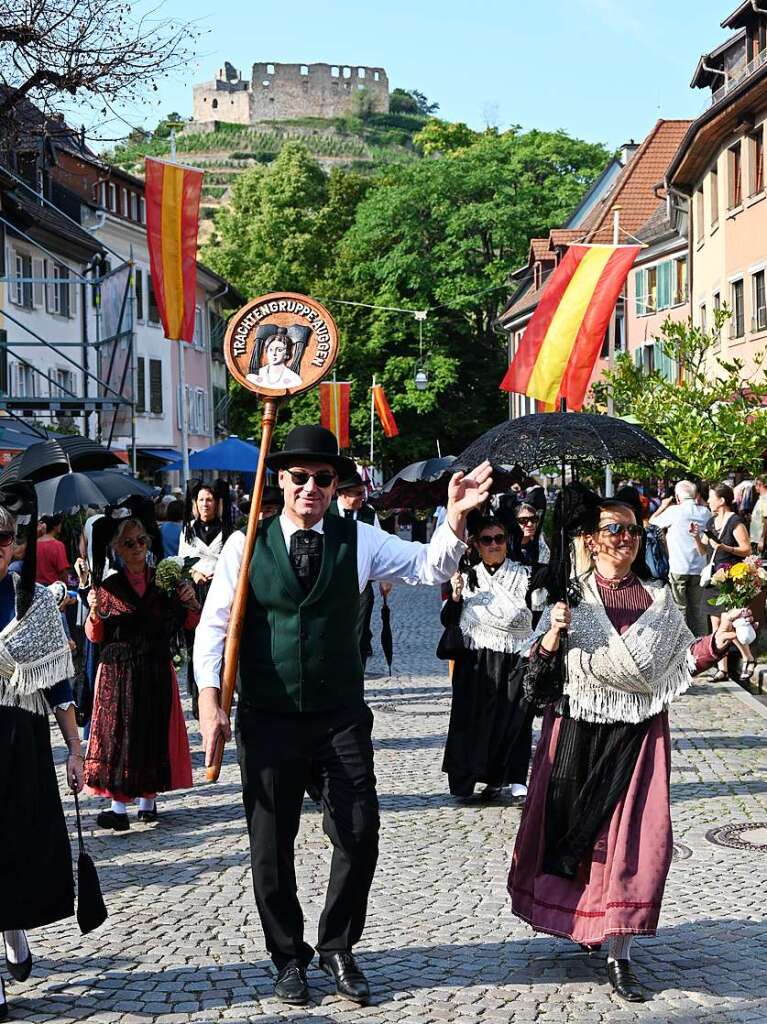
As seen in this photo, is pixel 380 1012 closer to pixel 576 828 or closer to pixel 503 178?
pixel 576 828

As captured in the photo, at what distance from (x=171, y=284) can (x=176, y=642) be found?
11.1m

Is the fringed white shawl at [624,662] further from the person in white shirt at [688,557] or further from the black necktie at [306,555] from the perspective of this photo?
the person in white shirt at [688,557]

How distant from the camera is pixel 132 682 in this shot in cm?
923

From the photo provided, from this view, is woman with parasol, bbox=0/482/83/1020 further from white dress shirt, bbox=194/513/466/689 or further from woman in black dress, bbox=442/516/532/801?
woman in black dress, bbox=442/516/532/801

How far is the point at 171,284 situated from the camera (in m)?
20.0

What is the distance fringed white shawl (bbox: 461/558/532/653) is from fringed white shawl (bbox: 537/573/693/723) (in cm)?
363

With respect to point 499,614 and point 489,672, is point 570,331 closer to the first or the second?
point 499,614

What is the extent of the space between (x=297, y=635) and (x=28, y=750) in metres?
1.07

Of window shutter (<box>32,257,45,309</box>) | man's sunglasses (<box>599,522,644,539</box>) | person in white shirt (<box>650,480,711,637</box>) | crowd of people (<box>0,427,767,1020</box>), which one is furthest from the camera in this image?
window shutter (<box>32,257,45,309</box>)

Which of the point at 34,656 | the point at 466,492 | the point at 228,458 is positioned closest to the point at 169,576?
the point at 34,656

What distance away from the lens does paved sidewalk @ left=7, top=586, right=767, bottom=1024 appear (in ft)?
18.8

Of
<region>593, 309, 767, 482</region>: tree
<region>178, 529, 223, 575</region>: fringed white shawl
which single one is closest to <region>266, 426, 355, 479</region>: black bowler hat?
<region>178, 529, 223, 575</region>: fringed white shawl

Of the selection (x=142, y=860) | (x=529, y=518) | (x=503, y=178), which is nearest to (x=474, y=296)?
(x=503, y=178)

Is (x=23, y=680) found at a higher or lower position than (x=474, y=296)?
lower
